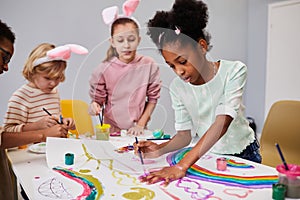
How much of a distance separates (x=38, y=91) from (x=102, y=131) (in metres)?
0.57

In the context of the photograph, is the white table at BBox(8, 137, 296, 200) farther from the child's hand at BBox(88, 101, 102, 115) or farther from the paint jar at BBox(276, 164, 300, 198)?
the child's hand at BBox(88, 101, 102, 115)

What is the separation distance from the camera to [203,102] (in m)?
1.03

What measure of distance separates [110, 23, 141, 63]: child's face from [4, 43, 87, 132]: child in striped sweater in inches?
22.4

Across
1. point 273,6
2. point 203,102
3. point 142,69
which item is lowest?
point 203,102

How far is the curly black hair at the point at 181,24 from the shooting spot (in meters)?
0.88

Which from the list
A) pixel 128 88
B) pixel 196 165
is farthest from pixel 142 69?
pixel 196 165

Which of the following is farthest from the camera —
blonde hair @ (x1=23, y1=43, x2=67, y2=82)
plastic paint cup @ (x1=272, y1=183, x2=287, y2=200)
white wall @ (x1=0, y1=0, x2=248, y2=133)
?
white wall @ (x1=0, y1=0, x2=248, y2=133)

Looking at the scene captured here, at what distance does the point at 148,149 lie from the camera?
109cm

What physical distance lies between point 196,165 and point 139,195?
10.6 inches

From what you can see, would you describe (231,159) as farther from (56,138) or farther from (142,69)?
(56,138)

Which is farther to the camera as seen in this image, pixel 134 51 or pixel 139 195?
pixel 134 51

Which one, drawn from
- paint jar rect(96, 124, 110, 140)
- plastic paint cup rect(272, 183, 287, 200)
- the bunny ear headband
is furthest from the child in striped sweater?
plastic paint cup rect(272, 183, 287, 200)

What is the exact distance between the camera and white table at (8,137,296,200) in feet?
2.66

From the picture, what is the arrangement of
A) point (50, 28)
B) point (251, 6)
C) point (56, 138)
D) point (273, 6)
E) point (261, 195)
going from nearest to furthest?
point (261, 195) → point (56, 138) → point (50, 28) → point (273, 6) → point (251, 6)
